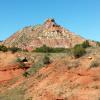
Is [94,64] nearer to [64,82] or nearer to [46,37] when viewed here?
[64,82]

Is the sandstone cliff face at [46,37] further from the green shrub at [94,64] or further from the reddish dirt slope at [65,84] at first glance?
the green shrub at [94,64]

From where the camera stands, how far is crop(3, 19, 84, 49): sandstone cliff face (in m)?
113

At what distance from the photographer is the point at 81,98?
27266 millimetres

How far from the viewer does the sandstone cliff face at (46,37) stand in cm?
11262

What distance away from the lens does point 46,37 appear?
117 m

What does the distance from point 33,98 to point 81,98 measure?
604 cm

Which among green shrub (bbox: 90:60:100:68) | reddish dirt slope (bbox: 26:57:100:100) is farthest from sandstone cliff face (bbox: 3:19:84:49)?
green shrub (bbox: 90:60:100:68)

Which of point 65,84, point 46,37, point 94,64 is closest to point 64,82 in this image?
point 65,84

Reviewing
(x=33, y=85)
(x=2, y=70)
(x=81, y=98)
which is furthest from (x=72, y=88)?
(x=2, y=70)

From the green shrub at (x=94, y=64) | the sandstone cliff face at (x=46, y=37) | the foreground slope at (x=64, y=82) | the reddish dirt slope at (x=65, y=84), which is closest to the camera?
the reddish dirt slope at (x=65, y=84)

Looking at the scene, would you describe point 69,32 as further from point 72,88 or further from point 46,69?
point 72,88

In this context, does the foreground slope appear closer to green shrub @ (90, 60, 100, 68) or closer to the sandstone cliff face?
green shrub @ (90, 60, 100, 68)

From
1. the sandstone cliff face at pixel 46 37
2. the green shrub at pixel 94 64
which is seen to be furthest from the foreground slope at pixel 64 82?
the sandstone cliff face at pixel 46 37

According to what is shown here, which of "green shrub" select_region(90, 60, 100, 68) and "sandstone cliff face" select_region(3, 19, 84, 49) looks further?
"sandstone cliff face" select_region(3, 19, 84, 49)
